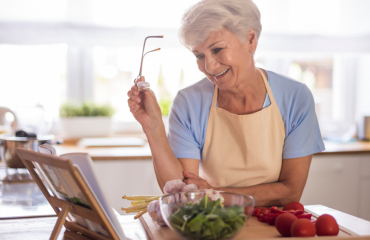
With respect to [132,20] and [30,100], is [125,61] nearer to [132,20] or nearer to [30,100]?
[132,20]

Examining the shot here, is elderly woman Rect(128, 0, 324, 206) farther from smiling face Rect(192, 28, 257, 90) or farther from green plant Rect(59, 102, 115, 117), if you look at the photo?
green plant Rect(59, 102, 115, 117)

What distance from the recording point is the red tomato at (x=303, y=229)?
2.70ft

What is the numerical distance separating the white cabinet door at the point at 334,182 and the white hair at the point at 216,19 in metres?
1.34

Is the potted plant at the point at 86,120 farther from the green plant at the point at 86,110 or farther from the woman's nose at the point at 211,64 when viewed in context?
the woman's nose at the point at 211,64

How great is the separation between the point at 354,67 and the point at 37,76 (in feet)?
8.73

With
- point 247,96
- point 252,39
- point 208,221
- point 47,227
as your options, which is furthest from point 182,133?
point 208,221

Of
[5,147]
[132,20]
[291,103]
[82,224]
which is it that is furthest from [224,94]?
[132,20]

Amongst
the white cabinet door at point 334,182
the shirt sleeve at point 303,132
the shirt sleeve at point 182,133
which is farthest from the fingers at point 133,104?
the white cabinet door at point 334,182

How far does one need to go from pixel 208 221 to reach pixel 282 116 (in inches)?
31.7

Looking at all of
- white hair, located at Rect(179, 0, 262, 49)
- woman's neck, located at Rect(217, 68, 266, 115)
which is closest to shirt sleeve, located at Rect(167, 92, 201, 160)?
woman's neck, located at Rect(217, 68, 266, 115)

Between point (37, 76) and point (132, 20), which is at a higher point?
point (132, 20)

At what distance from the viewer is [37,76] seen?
2.92 meters

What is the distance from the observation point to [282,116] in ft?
4.61

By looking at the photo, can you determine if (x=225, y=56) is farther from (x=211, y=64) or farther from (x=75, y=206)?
(x=75, y=206)
